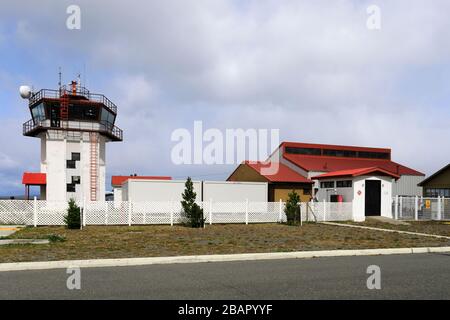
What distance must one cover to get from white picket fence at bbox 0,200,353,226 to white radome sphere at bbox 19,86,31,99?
679 inches

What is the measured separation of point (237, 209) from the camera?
24.6 metres

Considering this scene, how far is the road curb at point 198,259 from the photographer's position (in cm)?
936

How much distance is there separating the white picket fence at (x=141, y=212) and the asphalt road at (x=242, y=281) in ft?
42.2

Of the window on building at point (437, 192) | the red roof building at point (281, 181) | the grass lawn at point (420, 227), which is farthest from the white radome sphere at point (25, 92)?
the window on building at point (437, 192)

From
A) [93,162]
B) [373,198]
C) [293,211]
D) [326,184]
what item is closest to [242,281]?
[293,211]

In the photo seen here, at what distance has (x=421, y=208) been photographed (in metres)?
29.5

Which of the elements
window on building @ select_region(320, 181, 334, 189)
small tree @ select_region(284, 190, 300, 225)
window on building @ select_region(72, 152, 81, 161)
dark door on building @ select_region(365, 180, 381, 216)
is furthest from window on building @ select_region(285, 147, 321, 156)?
window on building @ select_region(72, 152, 81, 161)

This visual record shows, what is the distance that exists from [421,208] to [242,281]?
2552 cm

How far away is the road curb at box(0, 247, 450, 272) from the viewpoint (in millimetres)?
9359

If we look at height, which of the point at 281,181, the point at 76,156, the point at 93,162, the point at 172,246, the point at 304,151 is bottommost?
the point at 172,246

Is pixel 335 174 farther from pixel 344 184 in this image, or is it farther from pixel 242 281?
pixel 242 281

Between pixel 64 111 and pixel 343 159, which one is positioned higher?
pixel 64 111

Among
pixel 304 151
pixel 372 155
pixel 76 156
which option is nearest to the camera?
pixel 76 156
